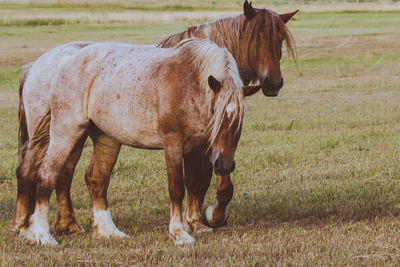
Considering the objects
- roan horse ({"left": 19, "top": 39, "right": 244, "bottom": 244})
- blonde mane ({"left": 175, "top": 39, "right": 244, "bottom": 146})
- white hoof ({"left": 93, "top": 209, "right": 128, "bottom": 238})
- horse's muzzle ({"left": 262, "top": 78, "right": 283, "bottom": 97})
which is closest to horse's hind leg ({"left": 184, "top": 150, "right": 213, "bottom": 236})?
roan horse ({"left": 19, "top": 39, "right": 244, "bottom": 244})

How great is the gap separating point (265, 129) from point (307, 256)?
808 centimetres

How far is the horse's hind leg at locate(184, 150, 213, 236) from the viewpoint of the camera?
6.08 metres

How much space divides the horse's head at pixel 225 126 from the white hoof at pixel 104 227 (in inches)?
57.4

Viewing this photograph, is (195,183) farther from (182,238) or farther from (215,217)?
(182,238)

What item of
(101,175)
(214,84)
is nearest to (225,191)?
(214,84)

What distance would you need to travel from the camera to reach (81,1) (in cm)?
5644

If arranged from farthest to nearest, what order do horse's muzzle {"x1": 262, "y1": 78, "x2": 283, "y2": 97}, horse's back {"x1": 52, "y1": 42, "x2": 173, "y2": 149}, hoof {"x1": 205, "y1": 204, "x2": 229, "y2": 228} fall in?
horse's muzzle {"x1": 262, "y1": 78, "x2": 283, "y2": 97}, hoof {"x1": 205, "y1": 204, "x2": 229, "y2": 228}, horse's back {"x1": 52, "y1": 42, "x2": 173, "y2": 149}

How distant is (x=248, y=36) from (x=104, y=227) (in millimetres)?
2404

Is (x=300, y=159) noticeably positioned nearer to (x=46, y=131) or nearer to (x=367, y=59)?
(x=46, y=131)

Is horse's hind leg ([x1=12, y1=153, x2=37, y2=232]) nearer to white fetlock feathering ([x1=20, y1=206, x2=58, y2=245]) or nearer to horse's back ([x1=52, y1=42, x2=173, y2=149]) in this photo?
white fetlock feathering ([x1=20, y1=206, x2=58, y2=245])

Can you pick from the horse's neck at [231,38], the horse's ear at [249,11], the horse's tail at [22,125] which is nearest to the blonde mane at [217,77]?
the horse's neck at [231,38]

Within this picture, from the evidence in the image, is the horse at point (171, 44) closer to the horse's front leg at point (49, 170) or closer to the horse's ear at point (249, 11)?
the horse's ear at point (249, 11)

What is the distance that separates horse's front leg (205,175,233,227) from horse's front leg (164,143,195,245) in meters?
0.32

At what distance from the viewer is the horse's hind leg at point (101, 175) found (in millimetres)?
6211
